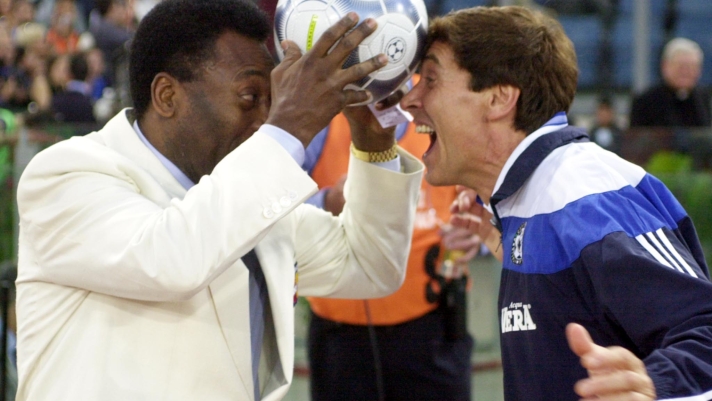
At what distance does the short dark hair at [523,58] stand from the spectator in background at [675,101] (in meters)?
5.95

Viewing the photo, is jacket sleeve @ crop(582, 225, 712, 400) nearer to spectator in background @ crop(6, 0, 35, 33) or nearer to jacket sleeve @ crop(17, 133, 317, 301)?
jacket sleeve @ crop(17, 133, 317, 301)

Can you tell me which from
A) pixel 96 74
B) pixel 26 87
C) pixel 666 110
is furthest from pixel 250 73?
pixel 96 74

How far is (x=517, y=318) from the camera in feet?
7.29

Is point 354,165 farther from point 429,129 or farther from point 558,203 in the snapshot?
point 558,203

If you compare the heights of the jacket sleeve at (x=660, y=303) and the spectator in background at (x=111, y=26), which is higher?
the jacket sleeve at (x=660, y=303)

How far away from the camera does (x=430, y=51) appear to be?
2.63 meters

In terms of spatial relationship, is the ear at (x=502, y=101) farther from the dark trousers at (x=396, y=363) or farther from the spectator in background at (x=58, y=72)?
the spectator in background at (x=58, y=72)

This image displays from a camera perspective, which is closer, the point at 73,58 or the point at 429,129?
the point at 429,129

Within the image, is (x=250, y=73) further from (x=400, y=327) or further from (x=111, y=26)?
(x=111, y=26)

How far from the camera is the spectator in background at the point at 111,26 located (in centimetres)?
1025

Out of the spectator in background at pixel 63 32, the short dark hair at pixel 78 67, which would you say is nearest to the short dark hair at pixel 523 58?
the short dark hair at pixel 78 67

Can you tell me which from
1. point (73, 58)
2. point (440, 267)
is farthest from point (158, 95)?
point (73, 58)

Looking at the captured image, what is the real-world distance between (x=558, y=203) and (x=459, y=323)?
1.73m

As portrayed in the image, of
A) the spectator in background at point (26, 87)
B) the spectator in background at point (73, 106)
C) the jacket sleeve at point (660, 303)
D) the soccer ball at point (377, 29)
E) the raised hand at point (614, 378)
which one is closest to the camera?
the raised hand at point (614, 378)
